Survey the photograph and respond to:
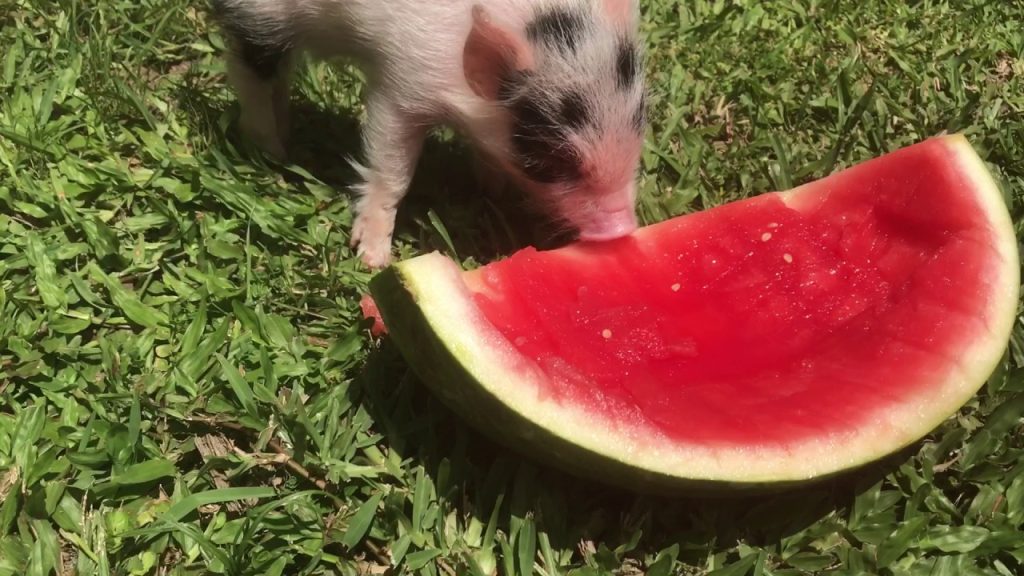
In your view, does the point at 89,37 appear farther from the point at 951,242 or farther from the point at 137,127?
the point at 951,242

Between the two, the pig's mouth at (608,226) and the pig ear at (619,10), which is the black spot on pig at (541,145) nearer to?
the pig's mouth at (608,226)

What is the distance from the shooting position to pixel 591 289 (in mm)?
2500

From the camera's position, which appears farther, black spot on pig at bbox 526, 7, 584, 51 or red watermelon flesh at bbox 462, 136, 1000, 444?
black spot on pig at bbox 526, 7, 584, 51

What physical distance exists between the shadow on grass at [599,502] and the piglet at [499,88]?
0.80 m

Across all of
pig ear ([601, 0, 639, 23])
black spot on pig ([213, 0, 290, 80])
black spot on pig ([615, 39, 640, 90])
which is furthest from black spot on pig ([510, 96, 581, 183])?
black spot on pig ([213, 0, 290, 80])

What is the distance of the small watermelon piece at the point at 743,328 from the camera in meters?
1.98

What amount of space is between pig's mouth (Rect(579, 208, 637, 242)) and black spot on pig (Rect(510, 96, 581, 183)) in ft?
0.51

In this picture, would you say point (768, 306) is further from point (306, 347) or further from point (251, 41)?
point (251, 41)

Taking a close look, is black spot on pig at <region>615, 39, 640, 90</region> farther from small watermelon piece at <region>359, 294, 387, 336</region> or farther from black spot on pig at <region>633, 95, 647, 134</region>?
small watermelon piece at <region>359, 294, 387, 336</region>

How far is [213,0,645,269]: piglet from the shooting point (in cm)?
260

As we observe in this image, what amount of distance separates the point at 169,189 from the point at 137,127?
0.44 m

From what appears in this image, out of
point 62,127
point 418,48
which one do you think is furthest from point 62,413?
point 418,48

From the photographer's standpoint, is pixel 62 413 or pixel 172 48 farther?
pixel 172 48

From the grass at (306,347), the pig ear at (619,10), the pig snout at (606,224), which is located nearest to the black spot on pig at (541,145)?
the pig snout at (606,224)
